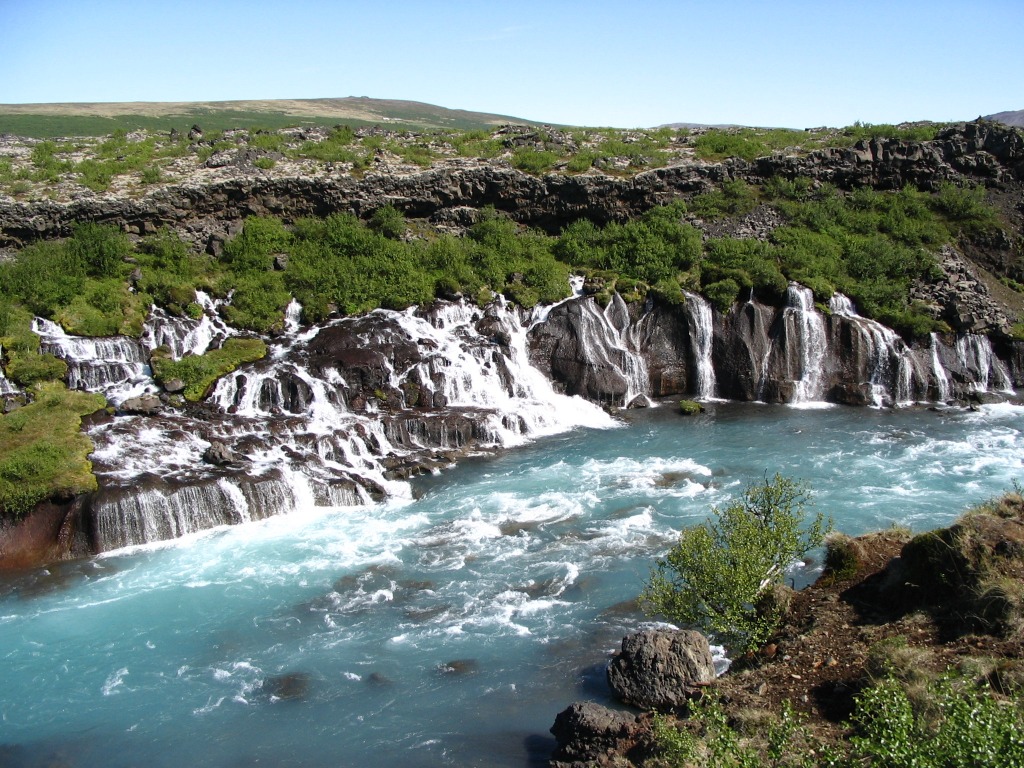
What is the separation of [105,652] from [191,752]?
15.7 ft

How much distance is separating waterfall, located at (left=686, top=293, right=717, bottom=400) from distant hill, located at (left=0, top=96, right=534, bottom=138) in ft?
158

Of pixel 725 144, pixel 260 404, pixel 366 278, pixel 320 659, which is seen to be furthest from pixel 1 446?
pixel 725 144

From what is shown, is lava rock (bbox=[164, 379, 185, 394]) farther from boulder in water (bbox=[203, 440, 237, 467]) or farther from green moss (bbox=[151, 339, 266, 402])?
boulder in water (bbox=[203, 440, 237, 467])

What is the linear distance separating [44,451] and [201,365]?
783 centimetres

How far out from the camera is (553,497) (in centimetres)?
2548

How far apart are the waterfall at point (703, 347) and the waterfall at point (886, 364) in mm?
6123

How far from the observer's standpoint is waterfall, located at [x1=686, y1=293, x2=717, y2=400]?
121 ft

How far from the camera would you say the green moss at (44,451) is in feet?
74.6

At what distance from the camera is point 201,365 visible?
31141 millimetres

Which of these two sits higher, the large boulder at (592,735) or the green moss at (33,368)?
the green moss at (33,368)

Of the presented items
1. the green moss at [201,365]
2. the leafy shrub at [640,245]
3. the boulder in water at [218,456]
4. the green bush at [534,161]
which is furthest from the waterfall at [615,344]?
the boulder in water at [218,456]

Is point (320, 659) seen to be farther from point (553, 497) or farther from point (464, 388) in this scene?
point (464, 388)

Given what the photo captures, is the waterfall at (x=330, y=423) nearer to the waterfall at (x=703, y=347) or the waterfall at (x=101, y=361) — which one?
the waterfall at (x=101, y=361)

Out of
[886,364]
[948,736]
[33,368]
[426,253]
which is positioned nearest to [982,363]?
[886,364]
